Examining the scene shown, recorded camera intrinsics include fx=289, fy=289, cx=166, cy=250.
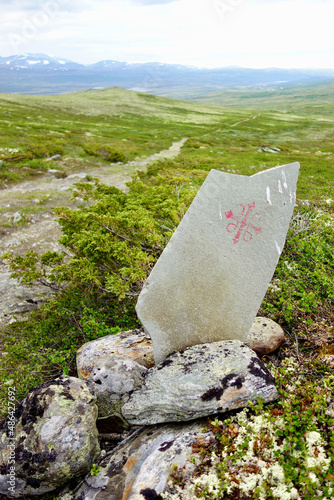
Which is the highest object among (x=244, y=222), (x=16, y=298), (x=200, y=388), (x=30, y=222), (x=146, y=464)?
(x=244, y=222)

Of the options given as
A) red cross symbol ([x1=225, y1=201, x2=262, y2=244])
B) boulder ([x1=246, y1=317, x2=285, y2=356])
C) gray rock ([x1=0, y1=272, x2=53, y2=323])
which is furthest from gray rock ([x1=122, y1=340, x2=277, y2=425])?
gray rock ([x1=0, y1=272, x2=53, y2=323])

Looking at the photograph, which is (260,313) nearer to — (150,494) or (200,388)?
(200,388)

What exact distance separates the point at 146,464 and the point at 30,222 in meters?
13.9

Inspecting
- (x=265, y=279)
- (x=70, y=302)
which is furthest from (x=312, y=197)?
(x=70, y=302)

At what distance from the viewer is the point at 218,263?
544cm

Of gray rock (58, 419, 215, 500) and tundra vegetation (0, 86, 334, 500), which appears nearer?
tundra vegetation (0, 86, 334, 500)

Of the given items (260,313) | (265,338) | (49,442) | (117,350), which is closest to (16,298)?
(117,350)

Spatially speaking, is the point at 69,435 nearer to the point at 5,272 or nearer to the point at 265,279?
the point at 265,279

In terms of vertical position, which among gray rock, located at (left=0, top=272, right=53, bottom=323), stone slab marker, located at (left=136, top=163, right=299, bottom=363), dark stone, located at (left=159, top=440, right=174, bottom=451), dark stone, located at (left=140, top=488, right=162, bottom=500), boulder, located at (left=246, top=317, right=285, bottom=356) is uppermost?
stone slab marker, located at (left=136, top=163, right=299, bottom=363)

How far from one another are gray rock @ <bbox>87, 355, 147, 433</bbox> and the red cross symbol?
122 inches

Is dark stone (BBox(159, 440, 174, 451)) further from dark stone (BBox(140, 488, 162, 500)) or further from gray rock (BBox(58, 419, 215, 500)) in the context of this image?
dark stone (BBox(140, 488, 162, 500))

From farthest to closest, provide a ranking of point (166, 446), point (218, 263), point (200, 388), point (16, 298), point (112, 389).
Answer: point (16, 298) → point (218, 263) → point (112, 389) → point (200, 388) → point (166, 446)

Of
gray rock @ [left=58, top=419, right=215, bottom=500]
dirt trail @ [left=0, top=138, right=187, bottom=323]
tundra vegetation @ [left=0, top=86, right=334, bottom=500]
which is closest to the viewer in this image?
tundra vegetation @ [left=0, top=86, right=334, bottom=500]

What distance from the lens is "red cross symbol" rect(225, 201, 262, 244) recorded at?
5.41 metres
